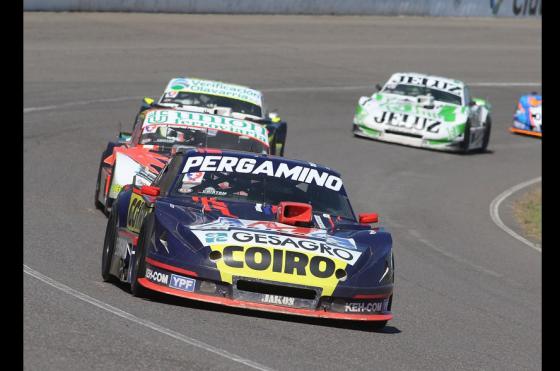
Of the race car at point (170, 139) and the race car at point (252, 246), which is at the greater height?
the race car at point (252, 246)

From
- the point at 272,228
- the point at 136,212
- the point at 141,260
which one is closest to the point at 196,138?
the point at 136,212

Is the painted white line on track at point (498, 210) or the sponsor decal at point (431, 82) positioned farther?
the sponsor decal at point (431, 82)

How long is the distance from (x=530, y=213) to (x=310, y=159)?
3.84 metres

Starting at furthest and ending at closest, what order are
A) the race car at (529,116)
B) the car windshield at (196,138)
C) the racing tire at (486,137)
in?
the race car at (529,116)
the racing tire at (486,137)
the car windshield at (196,138)

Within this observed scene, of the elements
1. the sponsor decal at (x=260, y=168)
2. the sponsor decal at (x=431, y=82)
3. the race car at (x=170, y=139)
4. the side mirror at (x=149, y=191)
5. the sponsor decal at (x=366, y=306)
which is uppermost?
the sponsor decal at (x=260, y=168)

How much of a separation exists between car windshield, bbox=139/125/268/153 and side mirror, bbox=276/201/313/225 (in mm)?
4963

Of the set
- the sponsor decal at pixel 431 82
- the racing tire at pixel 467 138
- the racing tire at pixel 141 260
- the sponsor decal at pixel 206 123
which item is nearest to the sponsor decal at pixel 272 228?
the racing tire at pixel 141 260

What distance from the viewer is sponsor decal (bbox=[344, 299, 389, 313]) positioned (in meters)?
8.68

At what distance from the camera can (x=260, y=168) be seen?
10.0 m

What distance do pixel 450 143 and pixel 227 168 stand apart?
15.1 meters

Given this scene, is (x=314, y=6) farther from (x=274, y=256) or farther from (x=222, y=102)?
(x=274, y=256)

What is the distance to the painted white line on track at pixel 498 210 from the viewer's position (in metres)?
16.4

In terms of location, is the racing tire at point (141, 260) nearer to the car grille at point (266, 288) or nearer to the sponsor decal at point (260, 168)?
the car grille at point (266, 288)
